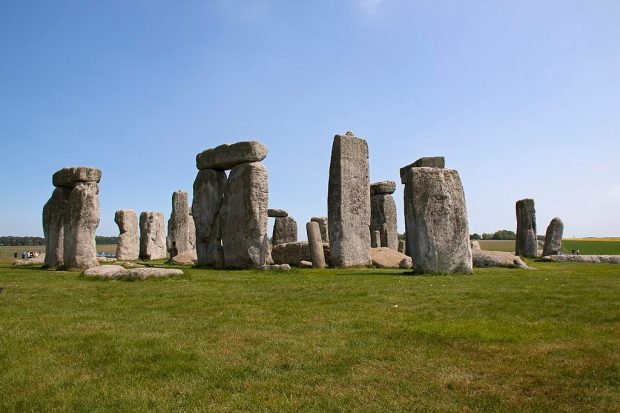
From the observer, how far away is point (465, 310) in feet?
22.6

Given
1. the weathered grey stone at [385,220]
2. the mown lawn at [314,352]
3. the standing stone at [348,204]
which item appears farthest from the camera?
the weathered grey stone at [385,220]

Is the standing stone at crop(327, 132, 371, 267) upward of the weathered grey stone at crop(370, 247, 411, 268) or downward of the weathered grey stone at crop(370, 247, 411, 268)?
upward

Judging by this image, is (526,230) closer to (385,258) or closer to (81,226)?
(385,258)

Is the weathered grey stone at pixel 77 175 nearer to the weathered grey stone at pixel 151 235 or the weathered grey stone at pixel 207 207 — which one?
the weathered grey stone at pixel 207 207

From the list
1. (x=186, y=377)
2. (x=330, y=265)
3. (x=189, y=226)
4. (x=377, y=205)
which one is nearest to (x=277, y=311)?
(x=186, y=377)

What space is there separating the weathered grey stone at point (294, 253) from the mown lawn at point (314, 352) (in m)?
9.77

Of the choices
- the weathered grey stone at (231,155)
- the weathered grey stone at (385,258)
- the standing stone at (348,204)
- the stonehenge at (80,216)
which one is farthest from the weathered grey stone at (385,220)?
the stonehenge at (80,216)

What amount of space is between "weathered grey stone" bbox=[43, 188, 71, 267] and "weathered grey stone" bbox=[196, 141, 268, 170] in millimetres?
4443

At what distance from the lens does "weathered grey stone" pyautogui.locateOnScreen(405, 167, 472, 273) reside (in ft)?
40.9

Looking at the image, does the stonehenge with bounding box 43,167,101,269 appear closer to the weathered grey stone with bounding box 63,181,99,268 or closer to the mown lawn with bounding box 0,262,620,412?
the weathered grey stone with bounding box 63,181,99,268

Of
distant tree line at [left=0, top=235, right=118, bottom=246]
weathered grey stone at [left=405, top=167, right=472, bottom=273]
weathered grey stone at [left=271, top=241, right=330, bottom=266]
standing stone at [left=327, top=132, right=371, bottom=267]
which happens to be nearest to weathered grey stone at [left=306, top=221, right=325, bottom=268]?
standing stone at [left=327, top=132, right=371, bottom=267]

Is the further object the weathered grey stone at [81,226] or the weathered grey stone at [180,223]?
the weathered grey stone at [180,223]

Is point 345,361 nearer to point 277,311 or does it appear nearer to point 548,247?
point 277,311

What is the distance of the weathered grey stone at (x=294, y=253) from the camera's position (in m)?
18.4
